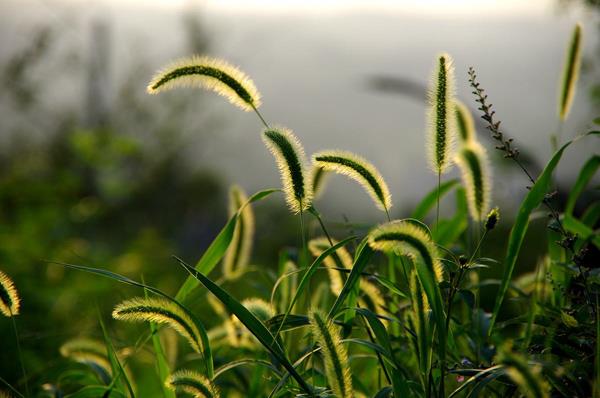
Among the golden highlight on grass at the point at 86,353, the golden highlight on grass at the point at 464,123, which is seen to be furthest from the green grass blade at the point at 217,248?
the golden highlight on grass at the point at 464,123

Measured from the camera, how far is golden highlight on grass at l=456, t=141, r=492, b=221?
1.69 metres

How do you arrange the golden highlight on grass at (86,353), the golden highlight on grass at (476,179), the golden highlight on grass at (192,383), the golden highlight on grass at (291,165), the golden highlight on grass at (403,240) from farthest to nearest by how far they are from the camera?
1. the golden highlight on grass at (86,353)
2. the golden highlight on grass at (476,179)
3. the golden highlight on grass at (291,165)
4. the golden highlight on grass at (192,383)
5. the golden highlight on grass at (403,240)

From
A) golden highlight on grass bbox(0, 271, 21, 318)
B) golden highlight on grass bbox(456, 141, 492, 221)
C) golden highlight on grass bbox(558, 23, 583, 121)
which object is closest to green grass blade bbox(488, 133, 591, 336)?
golden highlight on grass bbox(456, 141, 492, 221)

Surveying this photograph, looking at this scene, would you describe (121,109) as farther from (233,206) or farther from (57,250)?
(233,206)

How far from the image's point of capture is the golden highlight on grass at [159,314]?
141 cm

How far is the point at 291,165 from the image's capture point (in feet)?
5.13

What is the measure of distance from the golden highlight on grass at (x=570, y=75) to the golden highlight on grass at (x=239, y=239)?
0.91 m

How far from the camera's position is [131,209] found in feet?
37.0

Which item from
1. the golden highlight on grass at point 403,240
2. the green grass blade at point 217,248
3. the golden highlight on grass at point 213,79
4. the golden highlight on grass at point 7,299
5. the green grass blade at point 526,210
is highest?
the golden highlight on grass at point 213,79

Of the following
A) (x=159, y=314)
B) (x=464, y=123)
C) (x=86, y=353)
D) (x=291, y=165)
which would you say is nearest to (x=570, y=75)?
(x=464, y=123)

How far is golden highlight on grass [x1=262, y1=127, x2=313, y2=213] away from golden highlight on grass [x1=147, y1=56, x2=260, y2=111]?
20 centimetres

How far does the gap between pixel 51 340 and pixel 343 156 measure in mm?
2957

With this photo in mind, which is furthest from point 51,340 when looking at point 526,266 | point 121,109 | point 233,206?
point 121,109

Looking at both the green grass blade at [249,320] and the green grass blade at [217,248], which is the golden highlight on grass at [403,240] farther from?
the green grass blade at [217,248]
